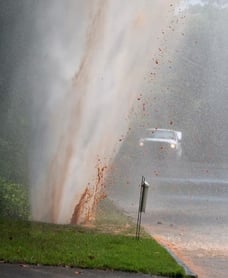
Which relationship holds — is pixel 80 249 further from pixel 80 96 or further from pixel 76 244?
pixel 80 96

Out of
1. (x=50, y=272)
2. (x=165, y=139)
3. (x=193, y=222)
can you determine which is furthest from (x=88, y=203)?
(x=165, y=139)

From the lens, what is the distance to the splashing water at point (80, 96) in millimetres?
12125

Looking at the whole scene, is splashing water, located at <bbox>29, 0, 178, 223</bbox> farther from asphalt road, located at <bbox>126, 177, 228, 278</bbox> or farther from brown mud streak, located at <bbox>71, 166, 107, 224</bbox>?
asphalt road, located at <bbox>126, 177, 228, 278</bbox>

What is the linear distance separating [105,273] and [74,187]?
397 centimetres

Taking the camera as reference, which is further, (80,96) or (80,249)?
(80,96)

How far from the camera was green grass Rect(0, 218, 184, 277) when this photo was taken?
28.4 feet

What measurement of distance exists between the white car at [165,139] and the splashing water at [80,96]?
62.1ft

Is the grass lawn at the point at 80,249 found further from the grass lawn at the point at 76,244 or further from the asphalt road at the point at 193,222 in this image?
the asphalt road at the point at 193,222

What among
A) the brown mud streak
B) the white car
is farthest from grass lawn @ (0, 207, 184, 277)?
the white car

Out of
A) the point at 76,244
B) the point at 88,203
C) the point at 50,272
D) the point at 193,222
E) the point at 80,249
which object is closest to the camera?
the point at 50,272

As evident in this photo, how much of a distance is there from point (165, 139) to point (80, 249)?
24.4 metres

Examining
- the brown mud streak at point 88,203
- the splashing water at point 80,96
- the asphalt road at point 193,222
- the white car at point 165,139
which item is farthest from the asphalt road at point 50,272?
A: the white car at point 165,139

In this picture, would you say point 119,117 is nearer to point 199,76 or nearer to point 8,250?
point 8,250

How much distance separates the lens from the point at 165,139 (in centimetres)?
3362
